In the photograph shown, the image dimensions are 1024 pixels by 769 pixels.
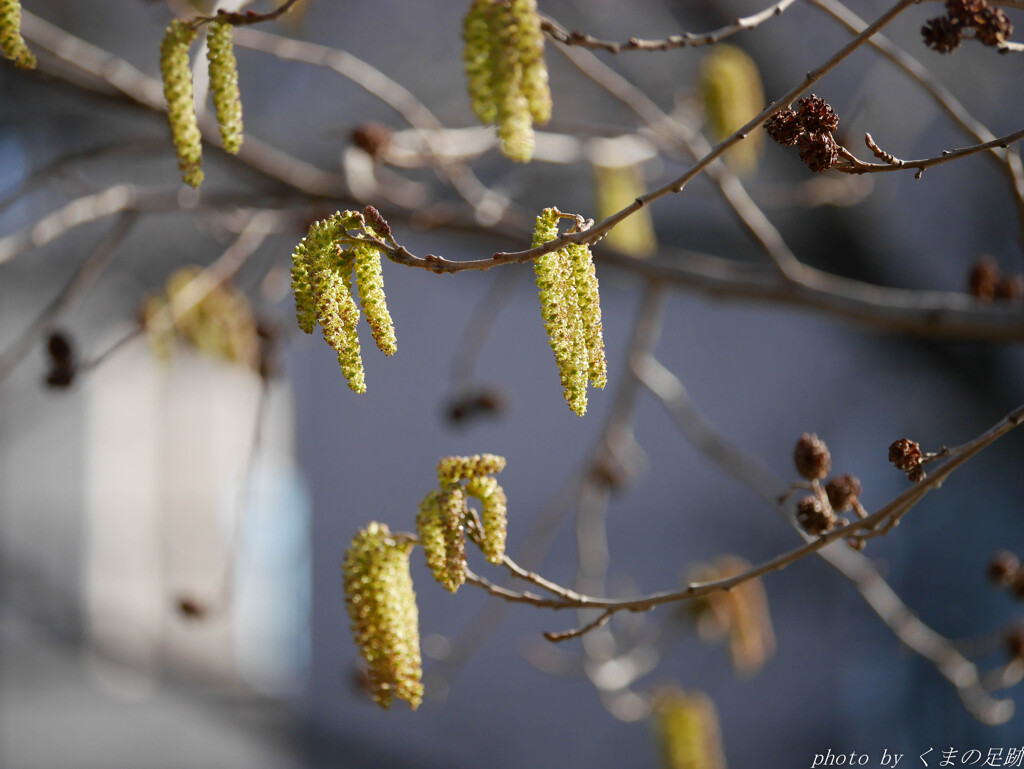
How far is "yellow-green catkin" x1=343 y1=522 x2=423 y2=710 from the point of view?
0.85m

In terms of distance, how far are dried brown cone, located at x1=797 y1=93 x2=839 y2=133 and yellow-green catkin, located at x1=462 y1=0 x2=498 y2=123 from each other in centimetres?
23

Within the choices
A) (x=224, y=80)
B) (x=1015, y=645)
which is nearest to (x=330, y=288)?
(x=224, y=80)

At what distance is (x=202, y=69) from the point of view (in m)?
1.28

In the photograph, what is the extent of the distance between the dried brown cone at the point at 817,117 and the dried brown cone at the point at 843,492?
38 centimetres

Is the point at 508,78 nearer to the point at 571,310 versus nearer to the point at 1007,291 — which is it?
the point at 571,310

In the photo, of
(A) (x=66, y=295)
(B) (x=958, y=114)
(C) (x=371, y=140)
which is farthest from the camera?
(C) (x=371, y=140)

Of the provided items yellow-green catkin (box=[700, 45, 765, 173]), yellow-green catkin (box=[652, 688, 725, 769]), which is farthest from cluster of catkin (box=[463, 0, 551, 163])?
yellow-green catkin (box=[652, 688, 725, 769])

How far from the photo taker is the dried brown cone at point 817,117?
2.35 feet

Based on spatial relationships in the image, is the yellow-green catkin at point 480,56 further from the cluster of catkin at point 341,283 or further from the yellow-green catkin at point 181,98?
the yellow-green catkin at point 181,98

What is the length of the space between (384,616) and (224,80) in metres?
0.47

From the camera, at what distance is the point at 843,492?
3.19ft

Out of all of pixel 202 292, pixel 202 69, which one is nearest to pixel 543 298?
pixel 202 69

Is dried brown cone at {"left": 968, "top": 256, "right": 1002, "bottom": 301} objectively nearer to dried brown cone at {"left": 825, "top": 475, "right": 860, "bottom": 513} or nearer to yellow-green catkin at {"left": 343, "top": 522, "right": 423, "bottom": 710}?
dried brown cone at {"left": 825, "top": 475, "right": 860, "bottom": 513}

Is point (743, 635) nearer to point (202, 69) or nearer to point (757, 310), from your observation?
point (202, 69)
